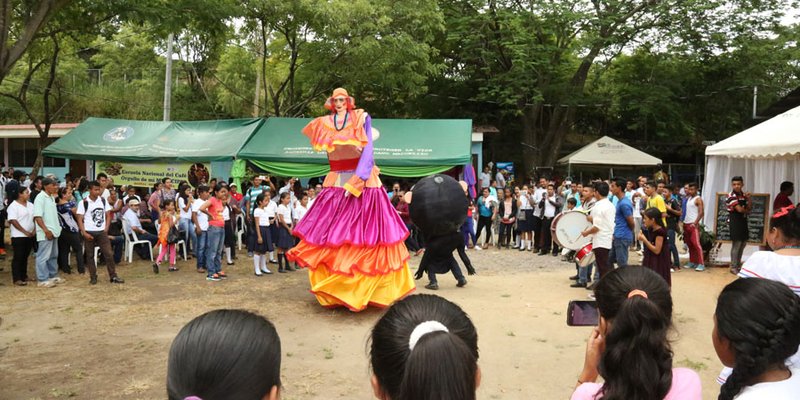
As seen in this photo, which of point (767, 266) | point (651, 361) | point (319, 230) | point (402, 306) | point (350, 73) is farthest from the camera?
point (350, 73)

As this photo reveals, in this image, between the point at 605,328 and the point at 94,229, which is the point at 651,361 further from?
the point at 94,229

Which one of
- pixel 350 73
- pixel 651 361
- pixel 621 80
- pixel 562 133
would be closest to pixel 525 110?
pixel 562 133

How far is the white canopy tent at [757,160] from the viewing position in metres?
8.87

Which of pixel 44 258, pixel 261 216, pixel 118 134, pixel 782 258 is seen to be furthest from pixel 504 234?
pixel 782 258

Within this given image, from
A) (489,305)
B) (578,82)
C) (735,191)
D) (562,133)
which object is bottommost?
(489,305)

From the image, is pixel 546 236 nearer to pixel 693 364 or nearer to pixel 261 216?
pixel 261 216

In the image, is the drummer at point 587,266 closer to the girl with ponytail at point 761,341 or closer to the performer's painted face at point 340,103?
the performer's painted face at point 340,103

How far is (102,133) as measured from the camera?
57.7 feet

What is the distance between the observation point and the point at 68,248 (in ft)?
34.1

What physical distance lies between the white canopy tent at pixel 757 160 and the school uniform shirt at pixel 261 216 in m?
7.80

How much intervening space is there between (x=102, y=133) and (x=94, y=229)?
9.44 metres

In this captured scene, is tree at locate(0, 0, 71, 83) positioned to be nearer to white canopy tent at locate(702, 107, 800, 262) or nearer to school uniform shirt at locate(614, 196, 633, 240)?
school uniform shirt at locate(614, 196, 633, 240)

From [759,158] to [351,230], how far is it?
25.9 ft

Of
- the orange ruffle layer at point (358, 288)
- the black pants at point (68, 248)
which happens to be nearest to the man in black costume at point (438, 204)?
the orange ruffle layer at point (358, 288)
